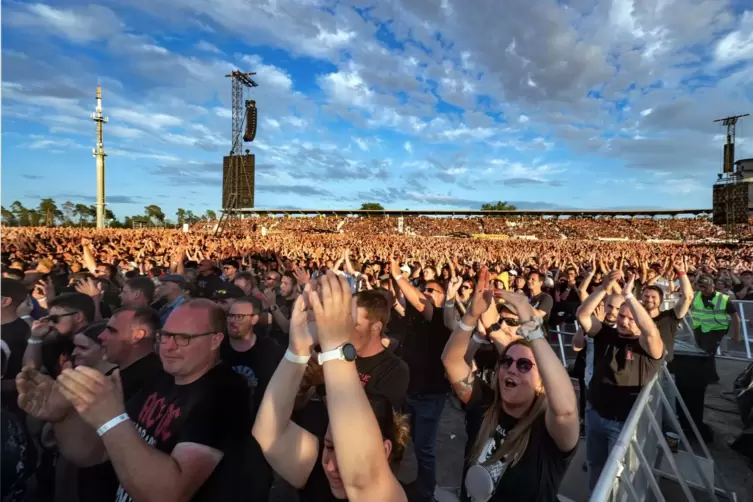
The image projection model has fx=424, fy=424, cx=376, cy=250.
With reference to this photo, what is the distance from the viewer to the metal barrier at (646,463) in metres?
1.93

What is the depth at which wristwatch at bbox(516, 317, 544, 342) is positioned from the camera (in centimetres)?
172

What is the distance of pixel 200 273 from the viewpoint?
273 inches

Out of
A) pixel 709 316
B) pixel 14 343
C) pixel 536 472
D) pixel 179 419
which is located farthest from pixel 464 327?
pixel 709 316

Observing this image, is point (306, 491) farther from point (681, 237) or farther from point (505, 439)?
point (681, 237)

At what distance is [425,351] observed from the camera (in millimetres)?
3904

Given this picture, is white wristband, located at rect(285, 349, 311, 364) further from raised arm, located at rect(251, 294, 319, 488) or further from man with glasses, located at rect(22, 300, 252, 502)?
man with glasses, located at rect(22, 300, 252, 502)

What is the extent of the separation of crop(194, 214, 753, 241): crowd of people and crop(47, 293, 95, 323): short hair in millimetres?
42499

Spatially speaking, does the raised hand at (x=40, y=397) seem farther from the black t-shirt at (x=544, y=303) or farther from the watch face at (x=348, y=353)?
the black t-shirt at (x=544, y=303)

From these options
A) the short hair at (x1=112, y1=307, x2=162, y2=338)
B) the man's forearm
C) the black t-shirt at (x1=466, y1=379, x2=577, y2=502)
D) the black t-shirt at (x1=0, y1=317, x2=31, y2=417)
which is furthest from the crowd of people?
the man's forearm

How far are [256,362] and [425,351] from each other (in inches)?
62.7

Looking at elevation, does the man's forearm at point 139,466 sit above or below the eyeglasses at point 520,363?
below

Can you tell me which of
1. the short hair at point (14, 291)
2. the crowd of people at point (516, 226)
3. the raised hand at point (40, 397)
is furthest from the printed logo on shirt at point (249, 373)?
the crowd of people at point (516, 226)

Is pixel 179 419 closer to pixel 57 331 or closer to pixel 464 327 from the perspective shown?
pixel 464 327

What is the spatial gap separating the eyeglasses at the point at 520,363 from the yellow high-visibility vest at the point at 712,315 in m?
5.52
